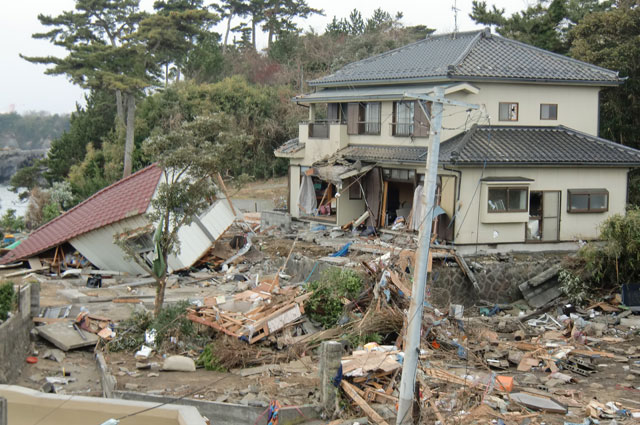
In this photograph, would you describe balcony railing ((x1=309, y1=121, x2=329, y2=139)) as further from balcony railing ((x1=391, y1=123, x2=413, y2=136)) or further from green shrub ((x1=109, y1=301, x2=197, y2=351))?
green shrub ((x1=109, y1=301, x2=197, y2=351))

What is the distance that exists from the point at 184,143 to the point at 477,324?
29.8 ft

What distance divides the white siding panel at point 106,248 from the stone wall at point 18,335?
6802 mm

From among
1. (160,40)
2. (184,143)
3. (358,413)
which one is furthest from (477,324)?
(160,40)

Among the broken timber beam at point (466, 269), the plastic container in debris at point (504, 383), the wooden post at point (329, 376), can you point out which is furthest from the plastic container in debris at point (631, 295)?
the wooden post at point (329, 376)

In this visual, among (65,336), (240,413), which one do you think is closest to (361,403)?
(240,413)

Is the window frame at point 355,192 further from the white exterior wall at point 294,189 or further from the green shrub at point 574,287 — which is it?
the green shrub at point 574,287

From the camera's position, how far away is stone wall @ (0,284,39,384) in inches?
529

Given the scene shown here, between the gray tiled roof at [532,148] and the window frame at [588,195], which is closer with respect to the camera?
the gray tiled roof at [532,148]

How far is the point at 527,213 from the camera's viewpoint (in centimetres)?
2252

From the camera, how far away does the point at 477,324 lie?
18.4 metres

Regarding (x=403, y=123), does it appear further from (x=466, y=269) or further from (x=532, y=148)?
(x=466, y=269)

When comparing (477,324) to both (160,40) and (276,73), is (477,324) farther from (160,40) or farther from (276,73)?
(276,73)

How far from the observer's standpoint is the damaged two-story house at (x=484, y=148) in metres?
22.2

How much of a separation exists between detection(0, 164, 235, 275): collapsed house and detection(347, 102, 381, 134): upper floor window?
6.18m
